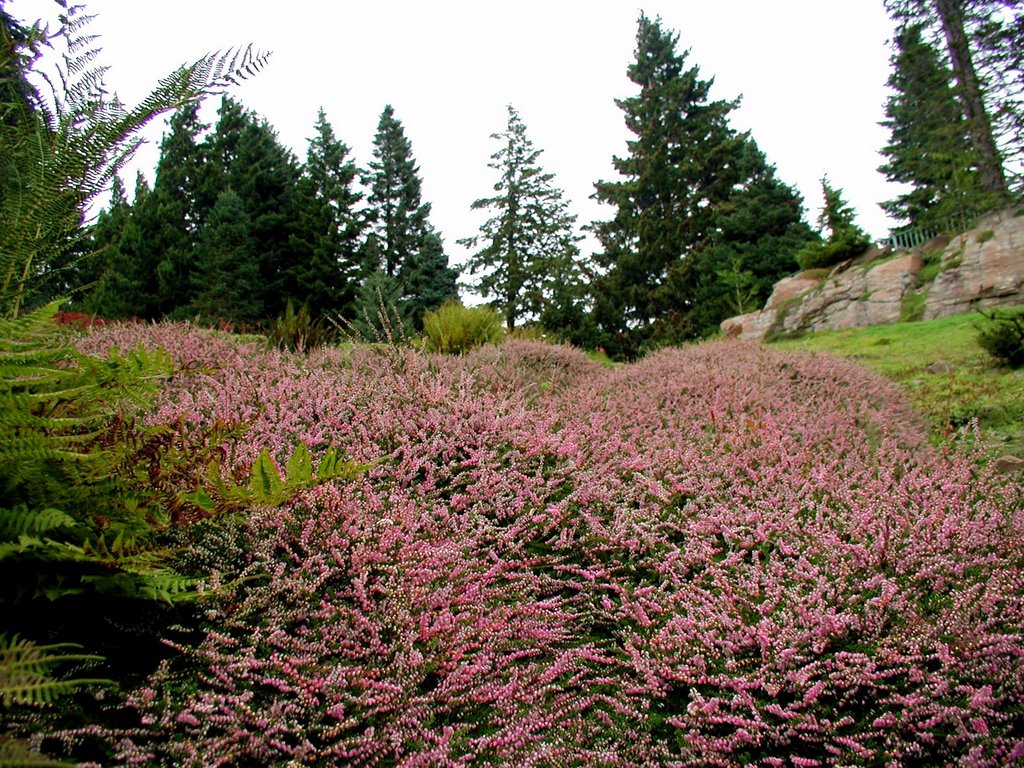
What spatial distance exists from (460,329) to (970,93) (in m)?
16.8

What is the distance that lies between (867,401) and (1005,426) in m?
1.04

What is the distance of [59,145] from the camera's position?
144 centimetres

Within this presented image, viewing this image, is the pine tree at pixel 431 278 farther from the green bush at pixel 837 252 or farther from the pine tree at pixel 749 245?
the green bush at pixel 837 252

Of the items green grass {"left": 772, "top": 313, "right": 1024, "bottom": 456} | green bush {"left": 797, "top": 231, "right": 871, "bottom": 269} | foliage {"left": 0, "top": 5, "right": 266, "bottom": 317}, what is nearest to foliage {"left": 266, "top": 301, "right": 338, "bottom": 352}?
foliage {"left": 0, "top": 5, "right": 266, "bottom": 317}

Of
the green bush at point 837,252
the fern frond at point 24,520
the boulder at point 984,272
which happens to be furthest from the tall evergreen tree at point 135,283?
the fern frond at point 24,520

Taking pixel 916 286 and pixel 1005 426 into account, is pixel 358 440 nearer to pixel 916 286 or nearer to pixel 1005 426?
pixel 1005 426

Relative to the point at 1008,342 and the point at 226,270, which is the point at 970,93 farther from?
the point at 226,270

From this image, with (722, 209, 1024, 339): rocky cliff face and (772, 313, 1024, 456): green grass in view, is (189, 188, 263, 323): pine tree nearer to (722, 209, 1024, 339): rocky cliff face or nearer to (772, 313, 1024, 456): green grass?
(722, 209, 1024, 339): rocky cliff face

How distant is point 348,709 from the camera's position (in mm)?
1942

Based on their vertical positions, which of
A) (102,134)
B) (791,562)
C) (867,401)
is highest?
(102,134)

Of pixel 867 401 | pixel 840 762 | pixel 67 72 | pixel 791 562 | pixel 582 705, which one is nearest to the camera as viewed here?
pixel 67 72

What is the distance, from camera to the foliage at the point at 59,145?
4.52 feet

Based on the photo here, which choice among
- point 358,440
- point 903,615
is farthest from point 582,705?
point 358,440

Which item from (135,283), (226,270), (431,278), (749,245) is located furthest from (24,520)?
(431,278)
